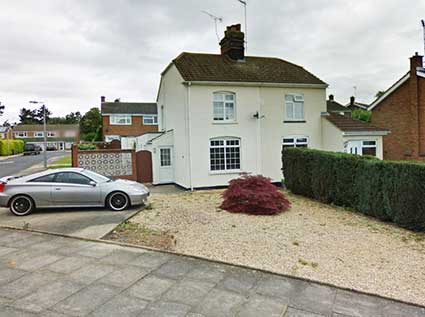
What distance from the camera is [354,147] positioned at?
17.4 meters

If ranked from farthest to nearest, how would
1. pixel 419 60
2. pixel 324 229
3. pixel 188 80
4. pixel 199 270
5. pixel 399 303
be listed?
pixel 419 60
pixel 188 80
pixel 324 229
pixel 199 270
pixel 399 303

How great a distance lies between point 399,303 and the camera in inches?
170

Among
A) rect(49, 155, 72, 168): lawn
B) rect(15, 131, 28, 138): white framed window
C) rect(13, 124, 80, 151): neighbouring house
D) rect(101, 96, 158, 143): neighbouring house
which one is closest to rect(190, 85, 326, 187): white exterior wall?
rect(49, 155, 72, 168): lawn

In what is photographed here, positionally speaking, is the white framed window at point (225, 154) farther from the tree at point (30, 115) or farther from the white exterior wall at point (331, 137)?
the tree at point (30, 115)

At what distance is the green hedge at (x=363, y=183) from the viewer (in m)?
8.15

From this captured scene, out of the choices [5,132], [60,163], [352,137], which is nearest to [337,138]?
[352,137]

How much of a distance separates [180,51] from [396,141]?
15.3 metres

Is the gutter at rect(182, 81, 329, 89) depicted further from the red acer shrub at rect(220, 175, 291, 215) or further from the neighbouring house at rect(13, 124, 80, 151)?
the neighbouring house at rect(13, 124, 80, 151)

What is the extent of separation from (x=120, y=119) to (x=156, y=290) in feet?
141

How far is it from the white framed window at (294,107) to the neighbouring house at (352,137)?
152cm

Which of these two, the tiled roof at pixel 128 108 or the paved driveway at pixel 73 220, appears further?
the tiled roof at pixel 128 108

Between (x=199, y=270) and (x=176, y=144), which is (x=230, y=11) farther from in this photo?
(x=199, y=270)

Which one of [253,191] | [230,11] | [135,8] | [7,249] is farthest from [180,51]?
[7,249]

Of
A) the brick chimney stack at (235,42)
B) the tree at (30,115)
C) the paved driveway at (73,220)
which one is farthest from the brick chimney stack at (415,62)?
the tree at (30,115)
